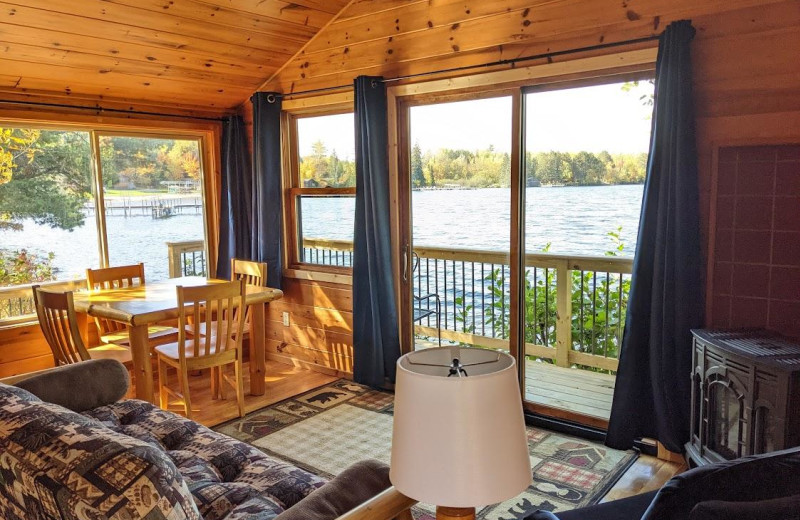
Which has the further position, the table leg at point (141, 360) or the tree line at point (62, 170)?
the tree line at point (62, 170)

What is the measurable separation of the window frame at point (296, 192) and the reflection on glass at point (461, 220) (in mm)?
629

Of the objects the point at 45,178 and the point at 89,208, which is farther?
the point at 89,208

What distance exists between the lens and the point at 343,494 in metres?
1.66

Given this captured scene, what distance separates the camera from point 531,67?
3496mm

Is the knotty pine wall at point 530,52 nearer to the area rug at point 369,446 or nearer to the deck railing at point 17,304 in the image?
the deck railing at point 17,304

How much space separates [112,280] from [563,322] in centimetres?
312

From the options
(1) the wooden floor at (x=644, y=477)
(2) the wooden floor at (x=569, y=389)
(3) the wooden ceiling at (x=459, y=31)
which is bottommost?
(1) the wooden floor at (x=644, y=477)

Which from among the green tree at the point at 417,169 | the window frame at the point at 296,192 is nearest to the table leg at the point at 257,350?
the window frame at the point at 296,192

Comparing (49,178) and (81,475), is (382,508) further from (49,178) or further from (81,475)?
→ (49,178)

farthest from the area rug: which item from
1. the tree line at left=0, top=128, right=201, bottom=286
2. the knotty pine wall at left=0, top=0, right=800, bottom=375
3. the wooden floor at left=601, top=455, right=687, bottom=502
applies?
the tree line at left=0, top=128, right=201, bottom=286

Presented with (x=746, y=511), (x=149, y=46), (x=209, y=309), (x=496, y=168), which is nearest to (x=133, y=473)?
(x=746, y=511)

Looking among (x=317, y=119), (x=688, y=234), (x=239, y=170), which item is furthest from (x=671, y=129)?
(x=239, y=170)

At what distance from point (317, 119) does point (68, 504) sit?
385 centimetres

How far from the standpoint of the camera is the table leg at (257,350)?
13.9 ft
